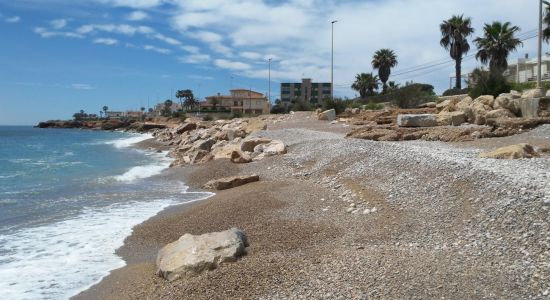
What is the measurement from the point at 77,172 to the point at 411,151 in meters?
17.4

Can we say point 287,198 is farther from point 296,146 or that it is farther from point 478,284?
point 296,146

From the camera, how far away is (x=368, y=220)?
332 inches

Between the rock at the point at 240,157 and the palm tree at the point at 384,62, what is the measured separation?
52364 millimetres

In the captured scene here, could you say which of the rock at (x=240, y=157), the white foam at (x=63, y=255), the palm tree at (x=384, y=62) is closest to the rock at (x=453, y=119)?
the rock at (x=240, y=157)

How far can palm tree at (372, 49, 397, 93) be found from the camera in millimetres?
68438

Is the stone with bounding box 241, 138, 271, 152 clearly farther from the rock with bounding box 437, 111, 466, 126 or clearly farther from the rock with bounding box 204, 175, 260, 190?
the rock with bounding box 437, 111, 466, 126

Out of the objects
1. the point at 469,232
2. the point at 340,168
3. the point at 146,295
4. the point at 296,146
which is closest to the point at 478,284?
the point at 469,232

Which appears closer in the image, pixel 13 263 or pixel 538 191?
pixel 538 191

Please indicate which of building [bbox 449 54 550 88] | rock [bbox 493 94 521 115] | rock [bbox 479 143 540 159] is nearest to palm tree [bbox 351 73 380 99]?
building [bbox 449 54 550 88]

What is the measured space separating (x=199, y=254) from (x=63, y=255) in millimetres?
3195

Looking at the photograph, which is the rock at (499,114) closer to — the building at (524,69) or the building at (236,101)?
the building at (524,69)

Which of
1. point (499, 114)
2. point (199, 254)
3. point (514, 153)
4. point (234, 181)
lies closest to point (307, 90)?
point (499, 114)

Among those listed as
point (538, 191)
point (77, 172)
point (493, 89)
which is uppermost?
point (493, 89)

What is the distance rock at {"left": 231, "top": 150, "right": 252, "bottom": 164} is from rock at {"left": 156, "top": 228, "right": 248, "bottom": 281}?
11021 mm
